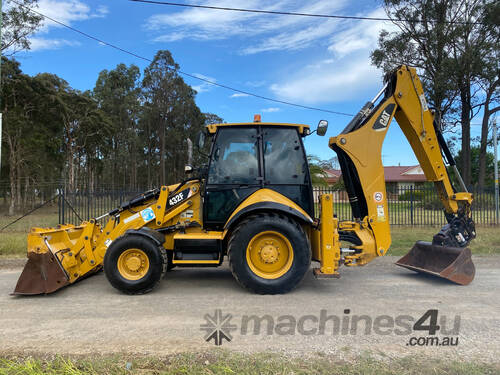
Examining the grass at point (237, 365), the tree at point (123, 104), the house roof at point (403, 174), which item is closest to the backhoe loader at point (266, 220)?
the grass at point (237, 365)

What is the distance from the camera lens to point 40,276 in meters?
5.02

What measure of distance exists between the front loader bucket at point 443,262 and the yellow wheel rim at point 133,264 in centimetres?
436

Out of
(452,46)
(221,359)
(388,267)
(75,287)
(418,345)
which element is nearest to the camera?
(221,359)

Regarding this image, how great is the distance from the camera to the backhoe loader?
507 cm

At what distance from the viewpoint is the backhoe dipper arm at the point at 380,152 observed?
5637 mm

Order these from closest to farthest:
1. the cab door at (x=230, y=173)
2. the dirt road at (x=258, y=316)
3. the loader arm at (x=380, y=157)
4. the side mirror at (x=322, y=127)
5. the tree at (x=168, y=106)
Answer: the dirt road at (x=258, y=316) < the side mirror at (x=322, y=127) < the cab door at (x=230, y=173) < the loader arm at (x=380, y=157) < the tree at (x=168, y=106)

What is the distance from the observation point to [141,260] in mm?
5145

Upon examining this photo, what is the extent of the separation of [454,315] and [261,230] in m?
2.51

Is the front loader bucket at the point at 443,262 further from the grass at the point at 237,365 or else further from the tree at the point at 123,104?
the tree at the point at 123,104

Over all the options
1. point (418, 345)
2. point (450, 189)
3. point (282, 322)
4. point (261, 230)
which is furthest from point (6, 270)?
point (450, 189)

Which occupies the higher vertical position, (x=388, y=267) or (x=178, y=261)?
(x=178, y=261)

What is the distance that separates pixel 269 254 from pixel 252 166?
52.2 inches

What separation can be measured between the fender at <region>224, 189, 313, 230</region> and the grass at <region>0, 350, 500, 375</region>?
2275 millimetres

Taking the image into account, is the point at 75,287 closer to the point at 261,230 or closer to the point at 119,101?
the point at 261,230
